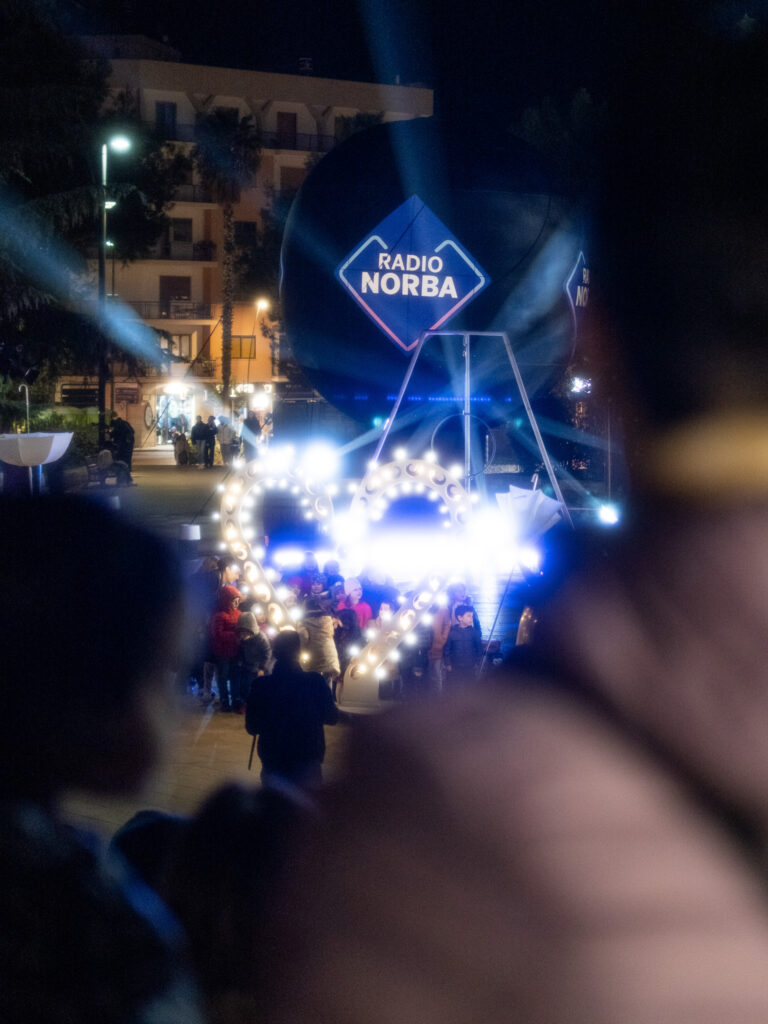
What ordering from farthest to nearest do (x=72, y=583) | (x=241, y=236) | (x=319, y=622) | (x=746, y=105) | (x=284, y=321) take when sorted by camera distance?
(x=241, y=236)
(x=284, y=321)
(x=319, y=622)
(x=72, y=583)
(x=746, y=105)

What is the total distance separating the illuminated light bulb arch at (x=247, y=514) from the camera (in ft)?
35.4

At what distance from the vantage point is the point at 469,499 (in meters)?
11.7

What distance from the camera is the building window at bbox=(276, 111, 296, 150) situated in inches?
2576

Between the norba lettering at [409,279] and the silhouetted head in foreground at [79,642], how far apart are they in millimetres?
12987

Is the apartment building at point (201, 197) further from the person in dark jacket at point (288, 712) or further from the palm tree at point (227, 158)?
the person in dark jacket at point (288, 712)

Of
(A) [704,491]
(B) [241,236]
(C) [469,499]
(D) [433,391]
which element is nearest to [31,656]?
(A) [704,491]

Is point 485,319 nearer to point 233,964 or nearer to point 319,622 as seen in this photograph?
point 319,622

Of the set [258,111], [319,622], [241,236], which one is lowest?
[319,622]

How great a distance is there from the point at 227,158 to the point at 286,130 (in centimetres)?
807

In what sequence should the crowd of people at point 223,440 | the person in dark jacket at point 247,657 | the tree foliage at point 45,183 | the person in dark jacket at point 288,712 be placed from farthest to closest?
the crowd of people at point 223,440, the tree foliage at point 45,183, the person in dark jacket at point 247,657, the person in dark jacket at point 288,712

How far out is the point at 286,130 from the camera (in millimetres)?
65688

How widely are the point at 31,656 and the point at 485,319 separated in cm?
1336

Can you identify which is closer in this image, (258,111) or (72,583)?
(72,583)

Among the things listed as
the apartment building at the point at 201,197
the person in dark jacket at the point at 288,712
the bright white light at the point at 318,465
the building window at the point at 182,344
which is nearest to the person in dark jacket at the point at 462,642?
the bright white light at the point at 318,465
